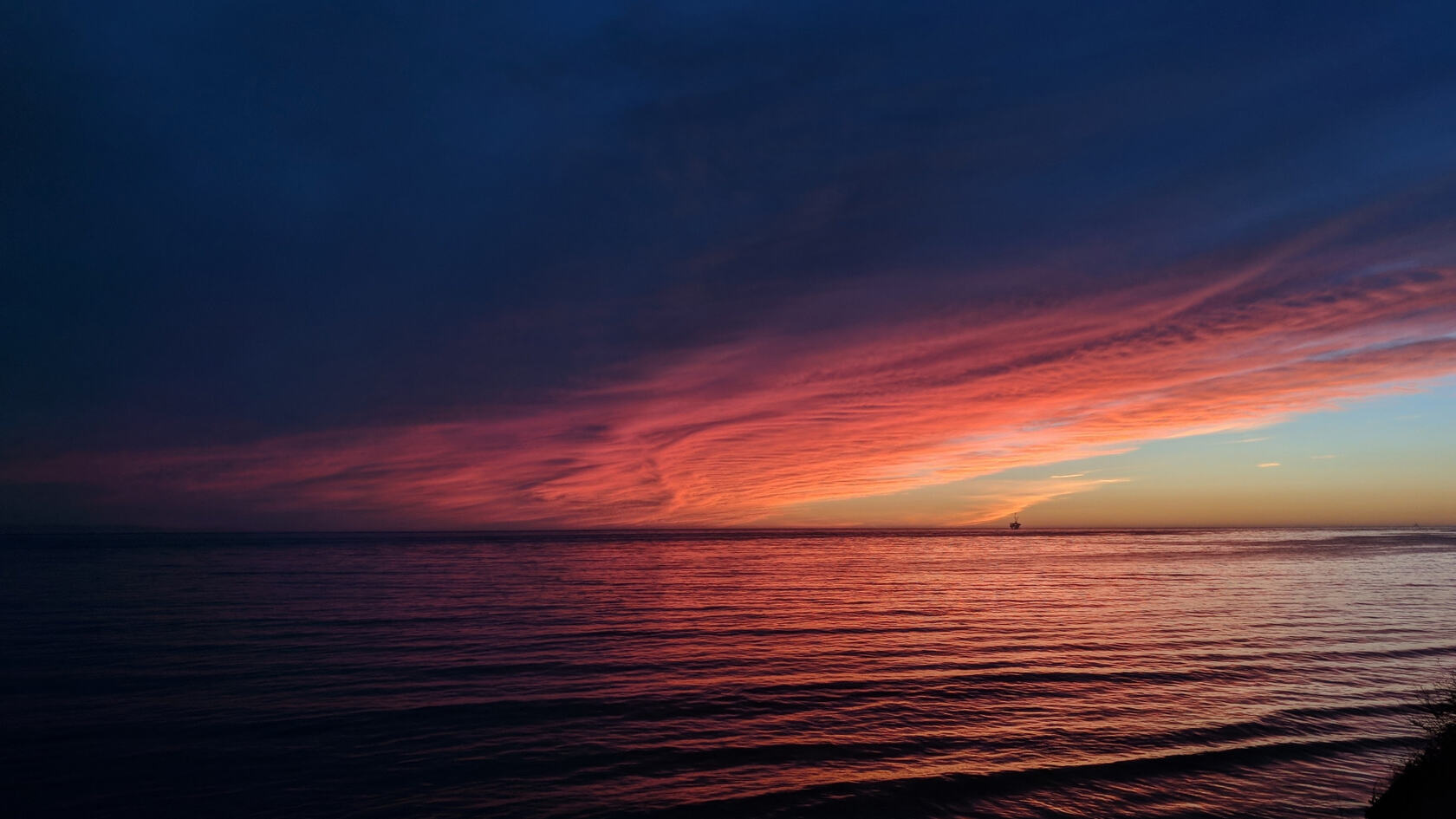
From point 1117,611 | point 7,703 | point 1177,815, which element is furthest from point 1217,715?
point 7,703

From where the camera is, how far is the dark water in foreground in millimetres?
13039

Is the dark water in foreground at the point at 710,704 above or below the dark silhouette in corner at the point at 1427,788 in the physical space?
below

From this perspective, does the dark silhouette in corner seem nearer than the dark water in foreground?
Yes

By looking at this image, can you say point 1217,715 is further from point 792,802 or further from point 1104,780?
point 792,802

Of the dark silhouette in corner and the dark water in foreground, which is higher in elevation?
the dark silhouette in corner

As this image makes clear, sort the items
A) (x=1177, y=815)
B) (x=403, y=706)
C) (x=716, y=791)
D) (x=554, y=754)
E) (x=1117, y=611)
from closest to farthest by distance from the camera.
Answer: (x=1177, y=815) → (x=716, y=791) → (x=554, y=754) → (x=403, y=706) → (x=1117, y=611)

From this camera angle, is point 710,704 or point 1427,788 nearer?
point 1427,788

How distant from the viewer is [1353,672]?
2177cm

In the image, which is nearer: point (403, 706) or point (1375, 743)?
point (1375, 743)

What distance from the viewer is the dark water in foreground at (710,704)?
13039mm

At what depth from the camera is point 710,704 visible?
1880 cm

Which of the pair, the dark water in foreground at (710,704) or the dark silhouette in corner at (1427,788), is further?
the dark water in foreground at (710,704)

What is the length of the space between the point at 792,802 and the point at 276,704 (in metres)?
14.4

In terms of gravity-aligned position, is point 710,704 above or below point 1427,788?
below
